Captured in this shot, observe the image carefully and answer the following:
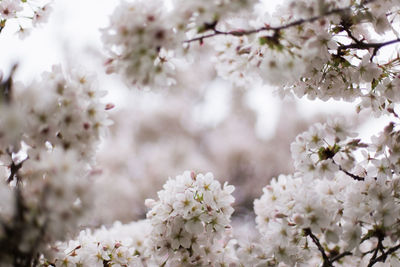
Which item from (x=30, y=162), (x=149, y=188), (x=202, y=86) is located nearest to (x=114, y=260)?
(x=30, y=162)

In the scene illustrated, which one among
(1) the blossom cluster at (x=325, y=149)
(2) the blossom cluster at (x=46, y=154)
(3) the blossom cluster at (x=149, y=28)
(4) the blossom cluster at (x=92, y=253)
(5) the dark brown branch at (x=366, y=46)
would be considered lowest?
(4) the blossom cluster at (x=92, y=253)

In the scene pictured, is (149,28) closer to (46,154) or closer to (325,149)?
(46,154)

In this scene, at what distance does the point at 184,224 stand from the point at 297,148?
61 cm

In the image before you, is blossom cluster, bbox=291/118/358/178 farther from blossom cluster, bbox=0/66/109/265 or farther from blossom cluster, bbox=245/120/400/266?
blossom cluster, bbox=0/66/109/265

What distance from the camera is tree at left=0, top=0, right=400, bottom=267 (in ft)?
3.88

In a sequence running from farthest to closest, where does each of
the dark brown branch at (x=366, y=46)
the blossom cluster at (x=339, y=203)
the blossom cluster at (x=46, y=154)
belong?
the dark brown branch at (x=366, y=46), the blossom cluster at (x=339, y=203), the blossom cluster at (x=46, y=154)

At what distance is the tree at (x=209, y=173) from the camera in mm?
1183

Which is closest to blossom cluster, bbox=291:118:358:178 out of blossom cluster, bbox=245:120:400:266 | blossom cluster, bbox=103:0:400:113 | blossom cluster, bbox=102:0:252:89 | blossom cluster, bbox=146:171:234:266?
blossom cluster, bbox=245:120:400:266

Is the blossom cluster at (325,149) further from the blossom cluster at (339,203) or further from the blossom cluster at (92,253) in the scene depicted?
the blossom cluster at (92,253)

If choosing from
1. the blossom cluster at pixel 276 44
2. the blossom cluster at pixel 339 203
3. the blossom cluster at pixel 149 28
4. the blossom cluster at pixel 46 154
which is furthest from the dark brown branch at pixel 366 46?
the blossom cluster at pixel 46 154

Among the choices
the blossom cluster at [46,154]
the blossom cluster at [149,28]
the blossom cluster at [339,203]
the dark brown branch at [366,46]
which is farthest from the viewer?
the dark brown branch at [366,46]

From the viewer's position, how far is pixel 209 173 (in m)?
1.90

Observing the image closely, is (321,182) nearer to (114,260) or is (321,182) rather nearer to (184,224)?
(184,224)

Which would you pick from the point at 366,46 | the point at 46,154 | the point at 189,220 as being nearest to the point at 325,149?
the point at 366,46
